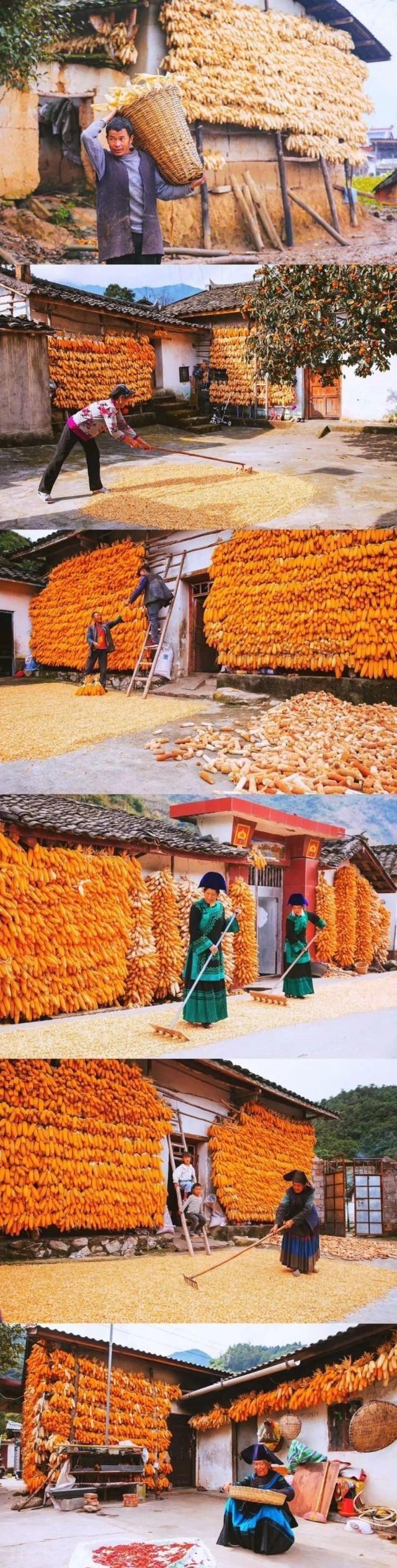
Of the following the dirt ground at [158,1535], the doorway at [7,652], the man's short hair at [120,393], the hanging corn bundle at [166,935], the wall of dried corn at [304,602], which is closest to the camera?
the dirt ground at [158,1535]

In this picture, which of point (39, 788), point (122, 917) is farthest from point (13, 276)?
point (122, 917)

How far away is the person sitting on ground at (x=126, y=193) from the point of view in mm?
4414

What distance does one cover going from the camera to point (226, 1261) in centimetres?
500

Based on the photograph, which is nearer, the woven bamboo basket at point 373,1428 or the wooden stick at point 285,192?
the wooden stick at point 285,192

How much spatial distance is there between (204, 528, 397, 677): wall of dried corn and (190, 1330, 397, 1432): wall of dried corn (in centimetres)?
220

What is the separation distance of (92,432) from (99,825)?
3.88ft

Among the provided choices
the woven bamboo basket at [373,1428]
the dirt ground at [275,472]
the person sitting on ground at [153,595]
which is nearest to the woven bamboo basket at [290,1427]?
the woven bamboo basket at [373,1428]

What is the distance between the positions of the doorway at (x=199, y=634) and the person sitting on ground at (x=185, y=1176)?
1604 mm

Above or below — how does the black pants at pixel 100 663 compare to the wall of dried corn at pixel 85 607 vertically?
below

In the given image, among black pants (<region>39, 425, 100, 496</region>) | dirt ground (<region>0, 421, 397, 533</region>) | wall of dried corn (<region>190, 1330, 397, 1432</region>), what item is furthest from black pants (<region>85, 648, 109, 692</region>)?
wall of dried corn (<region>190, 1330, 397, 1432</region>)

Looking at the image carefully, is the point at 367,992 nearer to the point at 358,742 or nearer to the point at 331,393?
the point at 358,742

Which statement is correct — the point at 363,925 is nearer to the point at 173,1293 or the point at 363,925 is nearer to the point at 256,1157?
the point at 256,1157

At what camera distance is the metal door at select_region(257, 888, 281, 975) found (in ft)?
16.2

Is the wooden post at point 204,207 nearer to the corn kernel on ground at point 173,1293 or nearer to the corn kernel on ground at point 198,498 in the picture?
the corn kernel on ground at point 198,498
